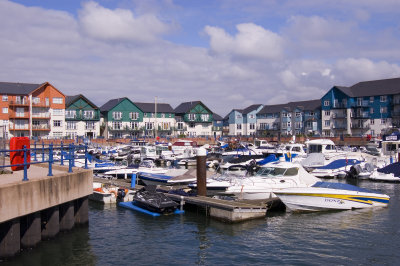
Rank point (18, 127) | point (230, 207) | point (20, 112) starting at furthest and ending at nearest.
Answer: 1. point (20, 112)
2. point (18, 127)
3. point (230, 207)

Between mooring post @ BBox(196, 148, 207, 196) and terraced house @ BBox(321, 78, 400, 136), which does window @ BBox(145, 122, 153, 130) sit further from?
mooring post @ BBox(196, 148, 207, 196)

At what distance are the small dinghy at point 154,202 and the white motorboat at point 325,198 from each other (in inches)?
248

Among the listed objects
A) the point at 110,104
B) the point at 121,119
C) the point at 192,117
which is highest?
the point at 110,104

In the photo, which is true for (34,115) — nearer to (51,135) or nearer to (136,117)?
(51,135)

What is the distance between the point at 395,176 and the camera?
3941 centimetres

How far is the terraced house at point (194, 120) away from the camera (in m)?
115

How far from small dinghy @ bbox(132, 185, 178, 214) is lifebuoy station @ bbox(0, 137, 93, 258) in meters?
4.53

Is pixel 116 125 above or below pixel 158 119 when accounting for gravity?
below

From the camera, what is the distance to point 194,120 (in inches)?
4564

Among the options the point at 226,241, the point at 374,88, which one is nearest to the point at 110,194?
the point at 226,241

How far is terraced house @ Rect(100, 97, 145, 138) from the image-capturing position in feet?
342

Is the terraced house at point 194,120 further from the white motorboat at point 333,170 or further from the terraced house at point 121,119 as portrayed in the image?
the white motorboat at point 333,170

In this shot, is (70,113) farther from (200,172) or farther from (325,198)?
(325,198)

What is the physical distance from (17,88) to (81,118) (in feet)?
51.8
